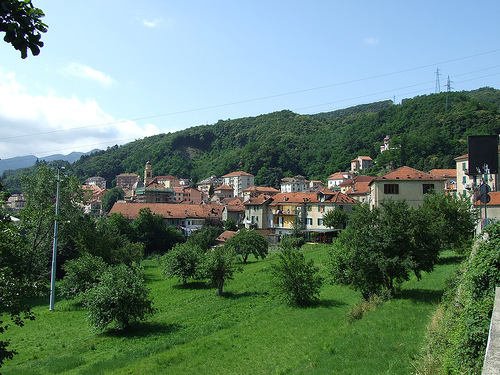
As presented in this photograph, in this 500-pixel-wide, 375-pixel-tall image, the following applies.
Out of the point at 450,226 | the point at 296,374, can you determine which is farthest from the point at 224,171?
the point at 296,374

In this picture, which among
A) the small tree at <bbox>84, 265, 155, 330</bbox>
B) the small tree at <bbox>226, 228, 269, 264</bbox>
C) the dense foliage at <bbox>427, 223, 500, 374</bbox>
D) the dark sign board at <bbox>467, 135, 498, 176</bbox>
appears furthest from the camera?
the small tree at <bbox>226, 228, 269, 264</bbox>

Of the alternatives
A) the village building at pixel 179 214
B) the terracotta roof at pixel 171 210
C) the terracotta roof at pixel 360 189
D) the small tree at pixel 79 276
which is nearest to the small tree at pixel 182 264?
the small tree at pixel 79 276

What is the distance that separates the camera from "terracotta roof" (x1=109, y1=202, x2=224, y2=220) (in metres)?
78.8

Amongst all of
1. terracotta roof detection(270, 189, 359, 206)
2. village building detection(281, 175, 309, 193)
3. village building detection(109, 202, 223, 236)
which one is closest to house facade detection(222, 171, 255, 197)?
village building detection(281, 175, 309, 193)

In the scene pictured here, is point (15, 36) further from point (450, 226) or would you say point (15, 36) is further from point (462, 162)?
point (462, 162)

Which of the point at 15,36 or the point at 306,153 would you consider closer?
the point at 15,36

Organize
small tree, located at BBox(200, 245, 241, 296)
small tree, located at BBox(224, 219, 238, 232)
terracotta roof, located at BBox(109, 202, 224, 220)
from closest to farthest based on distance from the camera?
small tree, located at BBox(200, 245, 241, 296), small tree, located at BBox(224, 219, 238, 232), terracotta roof, located at BBox(109, 202, 224, 220)

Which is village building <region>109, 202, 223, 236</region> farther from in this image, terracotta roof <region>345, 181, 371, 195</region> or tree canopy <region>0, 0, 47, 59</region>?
tree canopy <region>0, 0, 47, 59</region>

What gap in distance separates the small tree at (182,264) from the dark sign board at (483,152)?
2667 cm

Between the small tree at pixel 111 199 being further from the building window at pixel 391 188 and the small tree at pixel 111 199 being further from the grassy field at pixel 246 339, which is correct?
the building window at pixel 391 188

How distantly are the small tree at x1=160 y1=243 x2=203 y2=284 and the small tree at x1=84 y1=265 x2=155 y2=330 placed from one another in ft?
41.5

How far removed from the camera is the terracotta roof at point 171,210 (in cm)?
7881

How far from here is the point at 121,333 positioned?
77.2ft

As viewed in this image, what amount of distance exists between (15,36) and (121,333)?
22.2 meters
